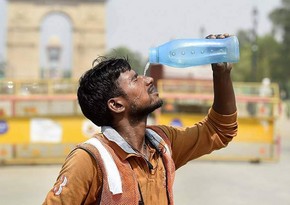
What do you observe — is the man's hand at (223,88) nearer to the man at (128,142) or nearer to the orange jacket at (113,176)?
the man at (128,142)

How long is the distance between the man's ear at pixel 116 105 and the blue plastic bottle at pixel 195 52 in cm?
34

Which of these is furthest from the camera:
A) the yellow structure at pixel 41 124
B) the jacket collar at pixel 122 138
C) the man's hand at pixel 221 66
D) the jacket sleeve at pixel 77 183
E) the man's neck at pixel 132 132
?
the yellow structure at pixel 41 124

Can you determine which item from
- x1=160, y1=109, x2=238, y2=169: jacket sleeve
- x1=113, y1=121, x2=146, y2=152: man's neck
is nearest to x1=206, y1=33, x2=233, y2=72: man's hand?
x1=160, y1=109, x2=238, y2=169: jacket sleeve

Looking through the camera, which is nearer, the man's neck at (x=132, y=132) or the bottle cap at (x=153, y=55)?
the man's neck at (x=132, y=132)

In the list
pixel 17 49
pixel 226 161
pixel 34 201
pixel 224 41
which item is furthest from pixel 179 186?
pixel 17 49

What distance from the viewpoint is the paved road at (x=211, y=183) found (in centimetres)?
A: 758

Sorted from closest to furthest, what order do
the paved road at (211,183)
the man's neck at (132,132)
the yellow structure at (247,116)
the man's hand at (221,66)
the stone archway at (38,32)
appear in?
the man's neck at (132,132), the man's hand at (221,66), the paved road at (211,183), the yellow structure at (247,116), the stone archway at (38,32)

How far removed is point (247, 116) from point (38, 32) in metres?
54.1

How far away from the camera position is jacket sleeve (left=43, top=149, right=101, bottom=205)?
192 cm

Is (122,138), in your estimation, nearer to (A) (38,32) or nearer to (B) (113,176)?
(B) (113,176)

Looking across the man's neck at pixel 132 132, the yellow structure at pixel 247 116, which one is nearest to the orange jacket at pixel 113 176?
the man's neck at pixel 132 132

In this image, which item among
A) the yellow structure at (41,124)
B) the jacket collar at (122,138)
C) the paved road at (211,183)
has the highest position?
the jacket collar at (122,138)

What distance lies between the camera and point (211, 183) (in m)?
8.98

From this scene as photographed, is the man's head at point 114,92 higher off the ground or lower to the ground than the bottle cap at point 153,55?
lower
